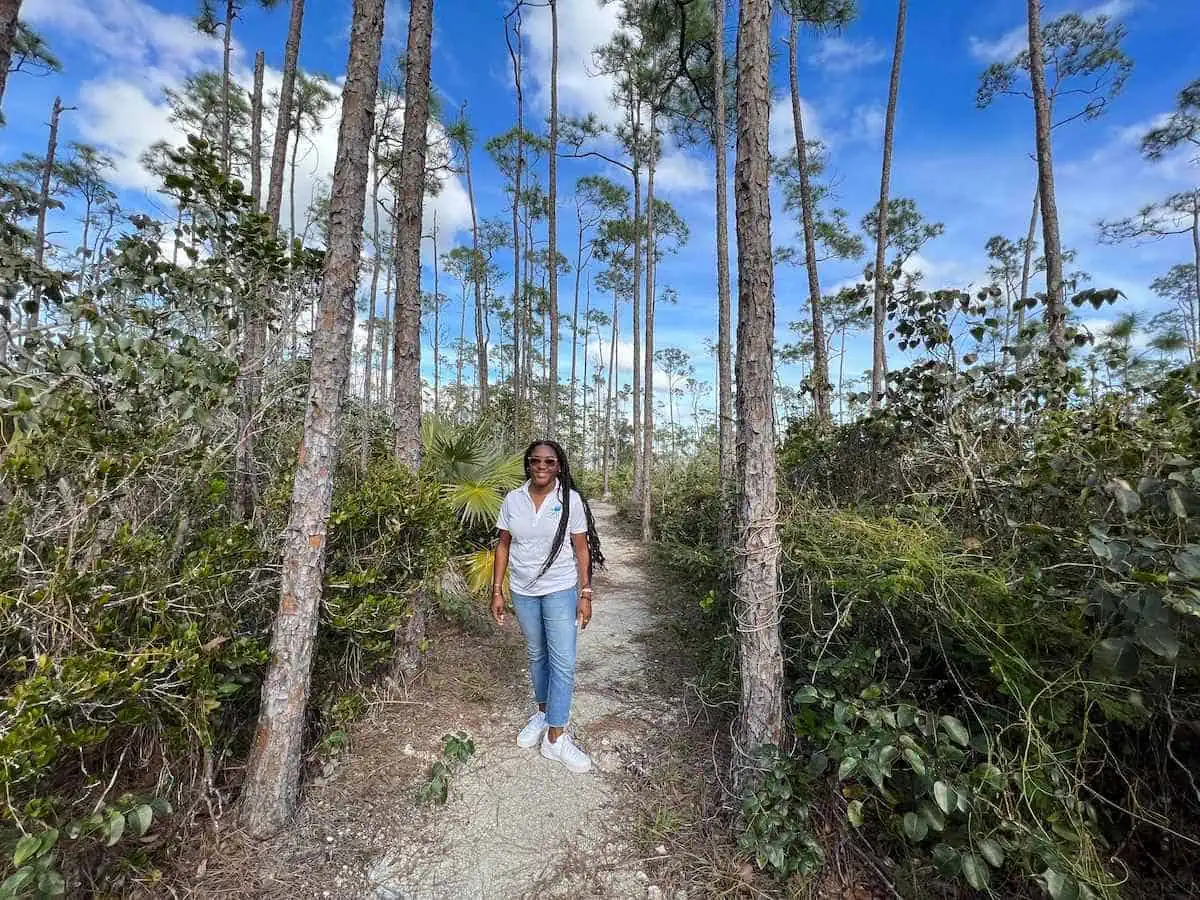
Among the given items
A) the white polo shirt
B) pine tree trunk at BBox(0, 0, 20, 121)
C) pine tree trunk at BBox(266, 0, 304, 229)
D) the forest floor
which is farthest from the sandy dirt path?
pine tree trunk at BBox(266, 0, 304, 229)

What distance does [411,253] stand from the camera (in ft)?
11.9

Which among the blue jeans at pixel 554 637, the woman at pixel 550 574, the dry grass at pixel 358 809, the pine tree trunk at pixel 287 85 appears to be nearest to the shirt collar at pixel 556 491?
the woman at pixel 550 574

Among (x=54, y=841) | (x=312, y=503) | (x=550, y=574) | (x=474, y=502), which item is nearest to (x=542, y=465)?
(x=550, y=574)

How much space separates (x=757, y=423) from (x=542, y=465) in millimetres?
1117

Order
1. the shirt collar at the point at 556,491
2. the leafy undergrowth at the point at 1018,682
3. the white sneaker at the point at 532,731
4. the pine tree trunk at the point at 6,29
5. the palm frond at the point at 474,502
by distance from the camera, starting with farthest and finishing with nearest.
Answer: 1. the palm frond at the point at 474,502
2. the pine tree trunk at the point at 6,29
3. the white sneaker at the point at 532,731
4. the shirt collar at the point at 556,491
5. the leafy undergrowth at the point at 1018,682

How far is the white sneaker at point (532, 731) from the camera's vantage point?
2.77 metres

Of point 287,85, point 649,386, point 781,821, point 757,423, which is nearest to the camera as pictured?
point 781,821

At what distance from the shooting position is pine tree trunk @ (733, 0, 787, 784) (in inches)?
81.5

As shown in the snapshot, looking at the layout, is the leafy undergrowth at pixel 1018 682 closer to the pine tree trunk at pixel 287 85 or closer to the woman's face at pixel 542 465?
the woman's face at pixel 542 465

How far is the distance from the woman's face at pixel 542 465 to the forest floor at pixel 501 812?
153 cm

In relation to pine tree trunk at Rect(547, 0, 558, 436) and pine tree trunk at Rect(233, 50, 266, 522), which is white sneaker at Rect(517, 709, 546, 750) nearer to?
pine tree trunk at Rect(233, 50, 266, 522)

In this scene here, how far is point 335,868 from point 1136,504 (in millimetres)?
3108

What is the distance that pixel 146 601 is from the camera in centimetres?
172

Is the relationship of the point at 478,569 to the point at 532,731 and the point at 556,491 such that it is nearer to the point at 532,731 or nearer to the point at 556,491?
the point at 532,731
